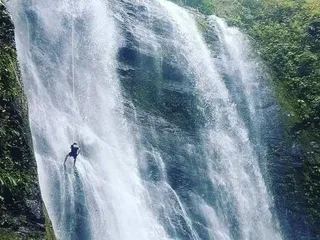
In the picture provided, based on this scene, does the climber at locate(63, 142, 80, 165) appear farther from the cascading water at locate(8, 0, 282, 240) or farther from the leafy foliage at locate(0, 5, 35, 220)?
the leafy foliage at locate(0, 5, 35, 220)

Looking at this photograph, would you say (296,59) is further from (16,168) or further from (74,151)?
(16,168)

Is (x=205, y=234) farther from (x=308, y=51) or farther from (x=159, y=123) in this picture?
(x=308, y=51)

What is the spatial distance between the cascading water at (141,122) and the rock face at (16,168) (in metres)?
2.89

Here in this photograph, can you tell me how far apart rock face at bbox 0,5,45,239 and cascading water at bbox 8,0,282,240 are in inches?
114

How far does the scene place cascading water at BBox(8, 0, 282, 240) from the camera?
16.0m

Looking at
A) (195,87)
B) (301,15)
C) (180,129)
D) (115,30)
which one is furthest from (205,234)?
(301,15)

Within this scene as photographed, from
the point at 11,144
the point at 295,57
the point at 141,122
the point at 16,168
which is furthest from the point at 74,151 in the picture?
the point at 295,57

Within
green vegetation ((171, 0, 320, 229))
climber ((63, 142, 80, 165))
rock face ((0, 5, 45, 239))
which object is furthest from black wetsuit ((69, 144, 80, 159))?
green vegetation ((171, 0, 320, 229))

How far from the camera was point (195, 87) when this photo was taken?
21.8 metres

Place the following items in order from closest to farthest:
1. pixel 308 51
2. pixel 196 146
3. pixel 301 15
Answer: pixel 196 146 < pixel 308 51 < pixel 301 15

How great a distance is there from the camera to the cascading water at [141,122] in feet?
52.4

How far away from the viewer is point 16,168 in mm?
11820

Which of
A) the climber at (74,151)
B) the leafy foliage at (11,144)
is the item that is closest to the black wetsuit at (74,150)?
the climber at (74,151)

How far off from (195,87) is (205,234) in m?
6.96
